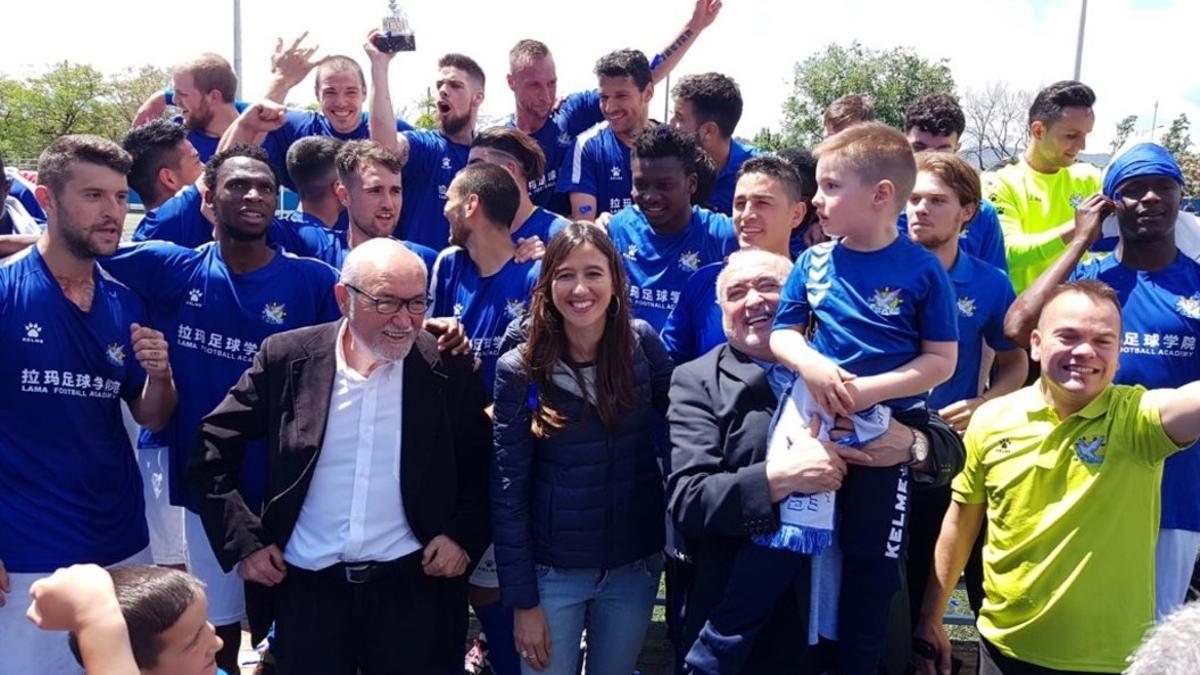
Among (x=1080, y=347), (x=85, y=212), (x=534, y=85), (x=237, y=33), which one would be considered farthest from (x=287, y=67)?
(x=237, y=33)

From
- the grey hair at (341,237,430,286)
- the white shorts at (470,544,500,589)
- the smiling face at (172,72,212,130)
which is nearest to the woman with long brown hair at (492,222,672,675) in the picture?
the grey hair at (341,237,430,286)

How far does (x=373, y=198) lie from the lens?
4750mm

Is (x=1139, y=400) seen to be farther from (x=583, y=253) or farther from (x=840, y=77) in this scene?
(x=840, y=77)

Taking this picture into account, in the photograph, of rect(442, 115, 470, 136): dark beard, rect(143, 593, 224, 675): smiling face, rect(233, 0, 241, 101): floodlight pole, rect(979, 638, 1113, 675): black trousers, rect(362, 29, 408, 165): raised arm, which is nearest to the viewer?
rect(143, 593, 224, 675): smiling face

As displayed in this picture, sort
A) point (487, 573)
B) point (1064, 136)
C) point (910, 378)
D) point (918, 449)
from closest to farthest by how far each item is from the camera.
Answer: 1. point (910, 378)
2. point (918, 449)
3. point (487, 573)
4. point (1064, 136)

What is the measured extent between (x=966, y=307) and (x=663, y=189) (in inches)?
59.4

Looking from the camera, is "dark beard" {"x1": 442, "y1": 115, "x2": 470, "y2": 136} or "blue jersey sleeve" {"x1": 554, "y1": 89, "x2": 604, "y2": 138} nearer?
"dark beard" {"x1": 442, "y1": 115, "x2": 470, "y2": 136}

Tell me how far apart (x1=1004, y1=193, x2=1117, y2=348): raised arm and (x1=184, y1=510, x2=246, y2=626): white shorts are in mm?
3517

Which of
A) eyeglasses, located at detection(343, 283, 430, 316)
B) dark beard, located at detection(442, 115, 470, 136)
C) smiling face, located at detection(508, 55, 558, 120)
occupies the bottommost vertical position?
eyeglasses, located at detection(343, 283, 430, 316)

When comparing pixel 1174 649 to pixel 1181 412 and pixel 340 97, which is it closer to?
pixel 1181 412

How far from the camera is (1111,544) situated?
9.97 feet

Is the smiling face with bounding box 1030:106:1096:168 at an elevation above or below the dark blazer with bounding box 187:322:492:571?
above

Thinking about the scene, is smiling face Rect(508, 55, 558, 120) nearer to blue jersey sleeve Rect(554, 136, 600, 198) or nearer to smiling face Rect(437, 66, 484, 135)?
smiling face Rect(437, 66, 484, 135)

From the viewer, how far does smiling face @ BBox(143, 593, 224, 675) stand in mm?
2365
